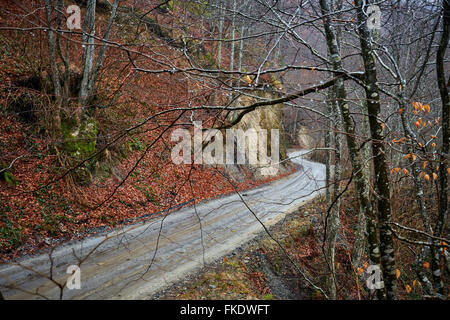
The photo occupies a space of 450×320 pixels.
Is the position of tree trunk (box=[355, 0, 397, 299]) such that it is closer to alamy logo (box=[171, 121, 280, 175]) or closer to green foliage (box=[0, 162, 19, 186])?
green foliage (box=[0, 162, 19, 186])

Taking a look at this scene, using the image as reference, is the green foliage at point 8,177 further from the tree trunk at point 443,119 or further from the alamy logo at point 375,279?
the tree trunk at point 443,119

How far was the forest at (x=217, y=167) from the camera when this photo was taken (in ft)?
9.49

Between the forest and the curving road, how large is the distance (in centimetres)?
5

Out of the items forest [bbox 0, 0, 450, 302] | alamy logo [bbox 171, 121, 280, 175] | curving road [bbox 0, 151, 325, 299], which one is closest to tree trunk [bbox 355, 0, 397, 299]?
forest [bbox 0, 0, 450, 302]

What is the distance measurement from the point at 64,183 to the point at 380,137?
938cm

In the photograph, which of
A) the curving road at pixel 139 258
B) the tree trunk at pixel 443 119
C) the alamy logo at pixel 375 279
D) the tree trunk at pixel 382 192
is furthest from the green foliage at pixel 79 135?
the tree trunk at pixel 443 119

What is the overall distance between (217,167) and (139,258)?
129 inches

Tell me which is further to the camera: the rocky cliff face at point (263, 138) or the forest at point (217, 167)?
the rocky cliff face at point (263, 138)

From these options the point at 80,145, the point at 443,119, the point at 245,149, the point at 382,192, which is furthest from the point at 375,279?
the point at 245,149

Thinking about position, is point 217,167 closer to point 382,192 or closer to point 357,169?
point 357,169

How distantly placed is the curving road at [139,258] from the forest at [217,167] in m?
0.05

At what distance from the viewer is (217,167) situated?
25.1ft

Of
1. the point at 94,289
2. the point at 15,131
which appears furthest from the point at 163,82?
the point at 94,289
